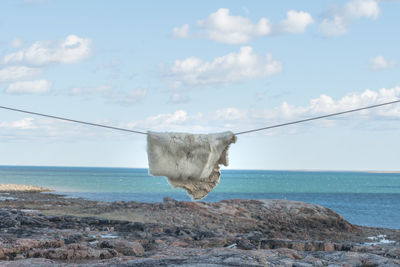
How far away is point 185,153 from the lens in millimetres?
10367

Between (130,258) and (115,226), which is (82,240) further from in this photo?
(115,226)

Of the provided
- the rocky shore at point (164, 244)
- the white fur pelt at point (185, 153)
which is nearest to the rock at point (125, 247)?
the rocky shore at point (164, 244)

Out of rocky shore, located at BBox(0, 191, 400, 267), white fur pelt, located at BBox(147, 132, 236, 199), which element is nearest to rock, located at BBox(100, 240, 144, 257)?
rocky shore, located at BBox(0, 191, 400, 267)

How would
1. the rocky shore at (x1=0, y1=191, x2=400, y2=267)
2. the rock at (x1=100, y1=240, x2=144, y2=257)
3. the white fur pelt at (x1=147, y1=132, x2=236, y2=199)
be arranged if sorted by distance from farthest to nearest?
the rock at (x1=100, y1=240, x2=144, y2=257), the rocky shore at (x1=0, y1=191, x2=400, y2=267), the white fur pelt at (x1=147, y1=132, x2=236, y2=199)

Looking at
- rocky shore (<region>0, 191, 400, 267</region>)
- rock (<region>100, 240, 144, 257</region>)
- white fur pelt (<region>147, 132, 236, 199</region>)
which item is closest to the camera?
white fur pelt (<region>147, 132, 236, 199</region>)

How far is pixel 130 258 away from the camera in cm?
1261

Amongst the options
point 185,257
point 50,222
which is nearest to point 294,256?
point 185,257

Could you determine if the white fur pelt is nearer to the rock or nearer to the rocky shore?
the rocky shore

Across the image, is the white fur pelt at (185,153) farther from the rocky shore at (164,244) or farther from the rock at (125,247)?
the rock at (125,247)

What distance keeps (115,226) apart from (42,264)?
9.25 metres

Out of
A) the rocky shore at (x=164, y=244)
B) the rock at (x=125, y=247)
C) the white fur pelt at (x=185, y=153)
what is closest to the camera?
the white fur pelt at (x=185, y=153)

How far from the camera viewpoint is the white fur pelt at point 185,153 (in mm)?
10328

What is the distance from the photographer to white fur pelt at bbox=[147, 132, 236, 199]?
407 inches

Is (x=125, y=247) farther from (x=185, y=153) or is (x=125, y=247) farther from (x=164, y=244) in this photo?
(x=185, y=153)
